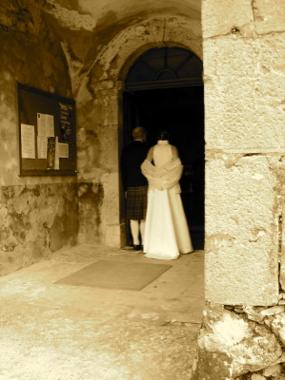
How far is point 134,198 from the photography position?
571cm

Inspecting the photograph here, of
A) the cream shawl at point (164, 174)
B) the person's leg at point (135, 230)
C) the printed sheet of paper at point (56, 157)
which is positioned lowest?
the person's leg at point (135, 230)

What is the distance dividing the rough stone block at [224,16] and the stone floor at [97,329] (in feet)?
5.36

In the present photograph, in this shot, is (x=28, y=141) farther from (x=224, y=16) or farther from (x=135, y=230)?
(x=224, y=16)

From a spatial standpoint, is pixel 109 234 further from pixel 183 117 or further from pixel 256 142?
pixel 183 117

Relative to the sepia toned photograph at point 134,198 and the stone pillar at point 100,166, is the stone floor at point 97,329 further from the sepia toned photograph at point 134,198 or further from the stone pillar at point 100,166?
the stone pillar at point 100,166

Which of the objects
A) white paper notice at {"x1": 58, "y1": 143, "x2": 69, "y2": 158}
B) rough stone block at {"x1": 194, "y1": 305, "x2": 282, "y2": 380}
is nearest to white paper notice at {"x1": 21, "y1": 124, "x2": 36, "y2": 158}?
white paper notice at {"x1": 58, "y1": 143, "x2": 69, "y2": 158}

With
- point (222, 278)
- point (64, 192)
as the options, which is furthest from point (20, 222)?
point (222, 278)

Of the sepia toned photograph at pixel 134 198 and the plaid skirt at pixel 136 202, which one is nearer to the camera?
the sepia toned photograph at pixel 134 198

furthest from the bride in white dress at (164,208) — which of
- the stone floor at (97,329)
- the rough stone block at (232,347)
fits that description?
the rough stone block at (232,347)

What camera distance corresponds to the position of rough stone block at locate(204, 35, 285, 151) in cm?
183

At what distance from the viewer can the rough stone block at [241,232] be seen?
6.15ft

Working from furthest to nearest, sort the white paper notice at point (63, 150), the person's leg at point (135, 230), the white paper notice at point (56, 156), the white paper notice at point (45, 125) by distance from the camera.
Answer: the person's leg at point (135, 230) < the white paper notice at point (63, 150) < the white paper notice at point (56, 156) < the white paper notice at point (45, 125)

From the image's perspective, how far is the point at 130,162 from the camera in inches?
224

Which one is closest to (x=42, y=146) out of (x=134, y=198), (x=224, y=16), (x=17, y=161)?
(x=17, y=161)
